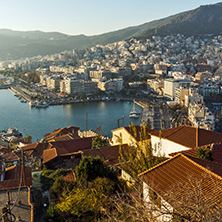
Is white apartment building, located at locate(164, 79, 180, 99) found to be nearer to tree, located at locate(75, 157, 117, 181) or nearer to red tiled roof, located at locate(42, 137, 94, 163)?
red tiled roof, located at locate(42, 137, 94, 163)

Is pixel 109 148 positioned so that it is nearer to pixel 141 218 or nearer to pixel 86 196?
pixel 86 196

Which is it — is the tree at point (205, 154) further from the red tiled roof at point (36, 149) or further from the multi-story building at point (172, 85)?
the multi-story building at point (172, 85)

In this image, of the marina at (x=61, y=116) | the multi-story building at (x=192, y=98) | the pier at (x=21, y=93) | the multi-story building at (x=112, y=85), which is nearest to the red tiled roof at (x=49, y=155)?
the marina at (x=61, y=116)

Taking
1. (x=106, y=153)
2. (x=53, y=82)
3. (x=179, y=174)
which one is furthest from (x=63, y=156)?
(x=53, y=82)

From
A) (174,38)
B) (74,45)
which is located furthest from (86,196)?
(74,45)

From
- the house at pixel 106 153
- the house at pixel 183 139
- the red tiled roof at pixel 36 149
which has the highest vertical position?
the house at pixel 183 139

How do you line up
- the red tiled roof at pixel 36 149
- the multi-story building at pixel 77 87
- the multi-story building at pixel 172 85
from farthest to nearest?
the multi-story building at pixel 77 87, the multi-story building at pixel 172 85, the red tiled roof at pixel 36 149

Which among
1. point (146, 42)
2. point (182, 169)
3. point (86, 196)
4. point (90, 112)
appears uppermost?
point (146, 42)

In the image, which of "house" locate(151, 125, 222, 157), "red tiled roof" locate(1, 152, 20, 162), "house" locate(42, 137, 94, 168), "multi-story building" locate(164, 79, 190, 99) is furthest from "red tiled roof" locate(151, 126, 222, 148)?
"multi-story building" locate(164, 79, 190, 99)
